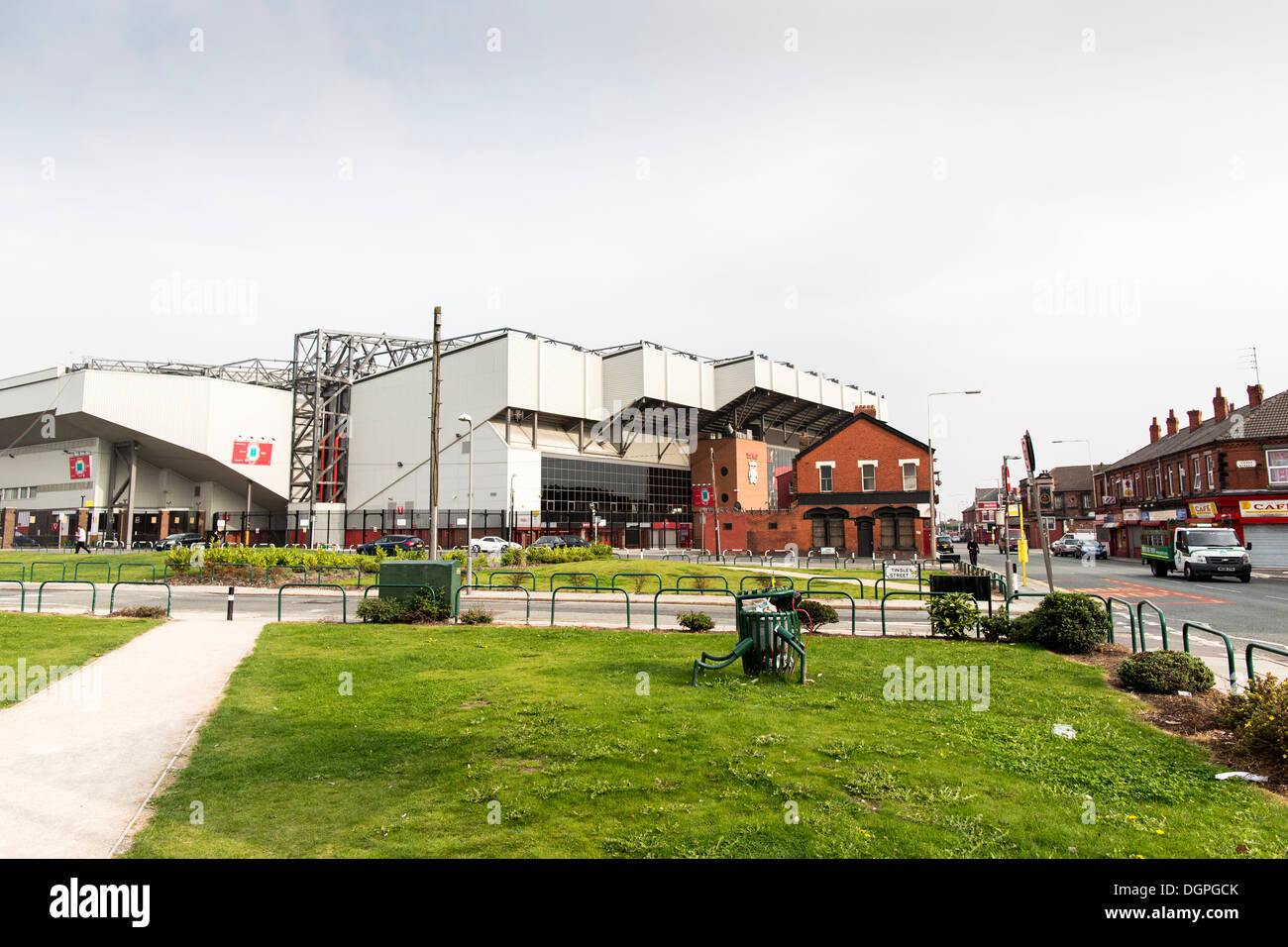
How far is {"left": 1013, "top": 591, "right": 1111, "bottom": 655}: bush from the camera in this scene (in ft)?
42.3

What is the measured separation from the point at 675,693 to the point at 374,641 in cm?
779

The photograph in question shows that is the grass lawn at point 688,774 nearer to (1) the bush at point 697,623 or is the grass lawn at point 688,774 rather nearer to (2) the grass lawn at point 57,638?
(2) the grass lawn at point 57,638

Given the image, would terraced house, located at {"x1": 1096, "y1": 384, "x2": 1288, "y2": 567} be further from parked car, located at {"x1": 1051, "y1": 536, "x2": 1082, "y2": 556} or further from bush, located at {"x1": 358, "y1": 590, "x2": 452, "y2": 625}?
bush, located at {"x1": 358, "y1": 590, "x2": 452, "y2": 625}

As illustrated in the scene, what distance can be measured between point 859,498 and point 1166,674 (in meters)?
49.3

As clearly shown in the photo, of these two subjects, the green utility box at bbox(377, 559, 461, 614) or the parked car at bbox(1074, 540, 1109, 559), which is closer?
the green utility box at bbox(377, 559, 461, 614)

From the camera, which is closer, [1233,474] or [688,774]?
[688,774]

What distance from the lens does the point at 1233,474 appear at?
1838 inches

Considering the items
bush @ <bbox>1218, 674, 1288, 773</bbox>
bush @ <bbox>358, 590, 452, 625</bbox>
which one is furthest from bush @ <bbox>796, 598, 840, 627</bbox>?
bush @ <bbox>358, 590, 452, 625</bbox>

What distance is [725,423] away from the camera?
268 feet

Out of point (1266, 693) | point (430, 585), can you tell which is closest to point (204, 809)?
point (1266, 693)

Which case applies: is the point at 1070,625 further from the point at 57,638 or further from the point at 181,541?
the point at 181,541

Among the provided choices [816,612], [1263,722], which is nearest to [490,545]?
[816,612]

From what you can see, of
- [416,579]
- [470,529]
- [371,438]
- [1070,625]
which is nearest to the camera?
[1070,625]

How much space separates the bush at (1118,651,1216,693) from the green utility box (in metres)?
14.3
